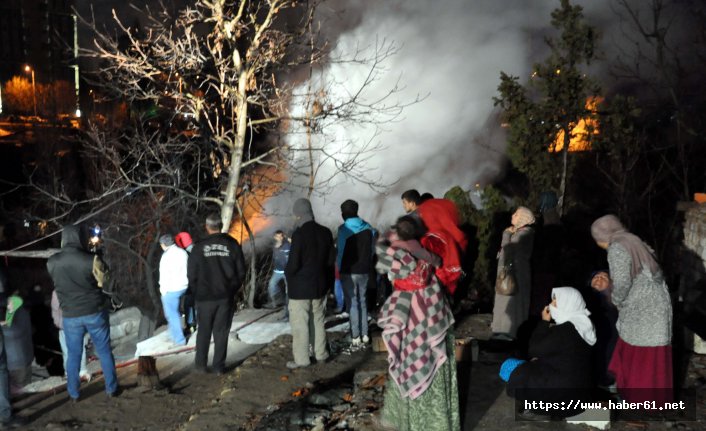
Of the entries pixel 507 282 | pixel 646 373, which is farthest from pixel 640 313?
pixel 507 282

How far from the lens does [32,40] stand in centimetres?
6375

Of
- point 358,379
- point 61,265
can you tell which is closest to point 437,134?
point 358,379

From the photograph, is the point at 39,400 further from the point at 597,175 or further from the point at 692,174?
the point at 692,174

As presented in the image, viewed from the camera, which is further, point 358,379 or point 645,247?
point 358,379

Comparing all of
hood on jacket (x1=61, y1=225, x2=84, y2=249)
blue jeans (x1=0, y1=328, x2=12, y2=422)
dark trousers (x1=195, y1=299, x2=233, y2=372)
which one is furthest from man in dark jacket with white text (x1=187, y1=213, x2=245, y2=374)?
blue jeans (x1=0, y1=328, x2=12, y2=422)

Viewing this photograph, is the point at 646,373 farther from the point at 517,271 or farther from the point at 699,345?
the point at 699,345

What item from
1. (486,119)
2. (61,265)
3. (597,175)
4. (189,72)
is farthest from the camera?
(597,175)

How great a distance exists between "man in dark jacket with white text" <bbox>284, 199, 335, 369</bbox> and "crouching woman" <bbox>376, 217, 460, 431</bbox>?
7.08 feet

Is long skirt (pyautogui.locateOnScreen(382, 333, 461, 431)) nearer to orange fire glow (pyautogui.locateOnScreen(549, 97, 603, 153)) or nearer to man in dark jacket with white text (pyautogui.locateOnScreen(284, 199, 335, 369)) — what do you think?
man in dark jacket with white text (pyautogui.locateOnScreen(284, 199, 335, 369))

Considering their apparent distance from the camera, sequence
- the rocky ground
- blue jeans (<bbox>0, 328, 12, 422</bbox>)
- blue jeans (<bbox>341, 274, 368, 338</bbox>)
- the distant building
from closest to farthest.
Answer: the rocky ground, blue jeans (<bbox>0, 328, 12, 422</bbox>), blue jeans (<bbox>341, 274, 368, 338</bbox>), the distant building

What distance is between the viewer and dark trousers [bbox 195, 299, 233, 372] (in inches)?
263

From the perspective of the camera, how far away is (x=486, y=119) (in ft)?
41.9

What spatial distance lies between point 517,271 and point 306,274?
2352mm

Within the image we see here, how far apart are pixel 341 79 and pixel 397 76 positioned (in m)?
1.41
